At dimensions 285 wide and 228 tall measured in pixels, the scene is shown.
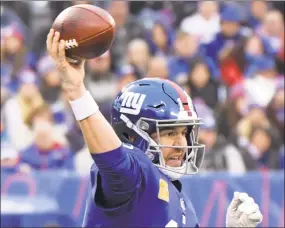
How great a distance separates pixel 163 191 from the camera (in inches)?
159

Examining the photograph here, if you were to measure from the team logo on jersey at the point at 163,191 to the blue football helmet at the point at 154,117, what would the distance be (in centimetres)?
11

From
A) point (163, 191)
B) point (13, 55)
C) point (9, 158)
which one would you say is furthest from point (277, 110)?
point (163, 191)

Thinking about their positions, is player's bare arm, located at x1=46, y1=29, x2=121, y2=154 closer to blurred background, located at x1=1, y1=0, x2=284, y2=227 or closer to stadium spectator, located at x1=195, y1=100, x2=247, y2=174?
blurred background, located at x1=1, y1=0, x2=284, y2=227

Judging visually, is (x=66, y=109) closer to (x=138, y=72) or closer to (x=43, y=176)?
(x=138, y=72)

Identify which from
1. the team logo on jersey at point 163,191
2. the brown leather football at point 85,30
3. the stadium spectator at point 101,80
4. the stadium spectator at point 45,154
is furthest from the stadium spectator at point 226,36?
the brown leather football at point 85,30

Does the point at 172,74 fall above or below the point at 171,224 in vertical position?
below

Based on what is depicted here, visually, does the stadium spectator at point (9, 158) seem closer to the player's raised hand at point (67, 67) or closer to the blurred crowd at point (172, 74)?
the blurred crowd at point (172, 74)

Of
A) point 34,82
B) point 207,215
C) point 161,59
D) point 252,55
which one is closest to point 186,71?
point 161,59

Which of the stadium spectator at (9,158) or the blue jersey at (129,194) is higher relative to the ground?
the blue jersey at (129,194)

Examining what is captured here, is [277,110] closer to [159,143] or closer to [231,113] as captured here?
[231,113]

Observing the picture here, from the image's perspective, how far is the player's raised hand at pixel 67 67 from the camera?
11.8 ft

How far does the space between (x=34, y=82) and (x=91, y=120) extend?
23.5 feet

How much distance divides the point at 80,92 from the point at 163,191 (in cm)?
64

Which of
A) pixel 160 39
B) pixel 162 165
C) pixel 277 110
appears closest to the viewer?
pixel 162 165
